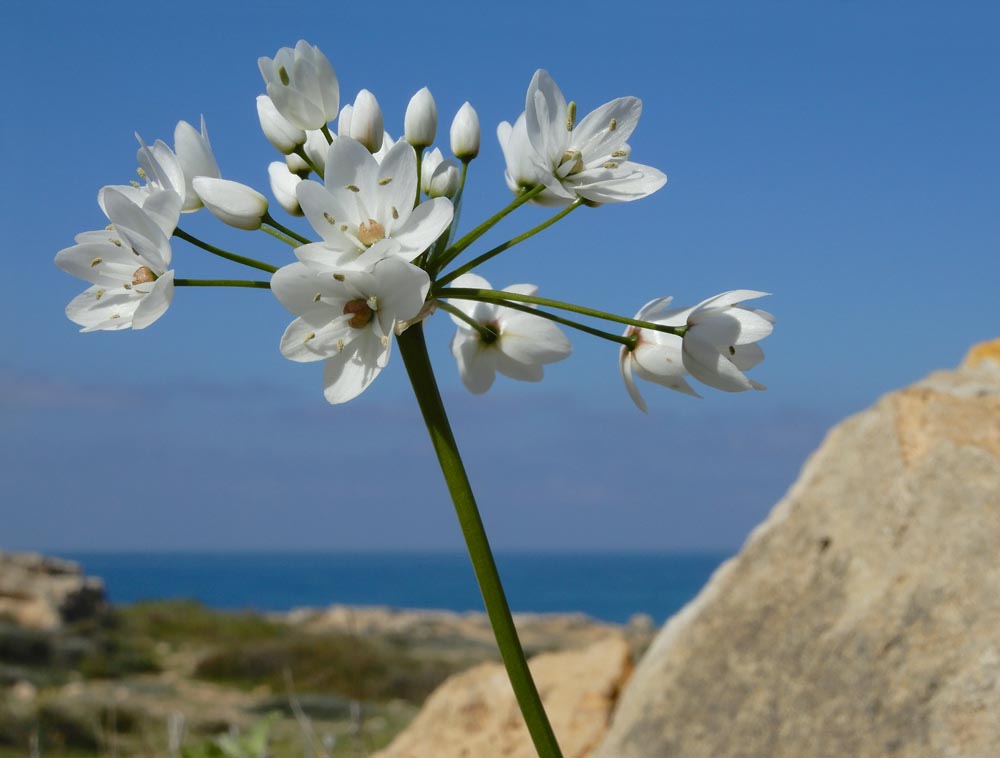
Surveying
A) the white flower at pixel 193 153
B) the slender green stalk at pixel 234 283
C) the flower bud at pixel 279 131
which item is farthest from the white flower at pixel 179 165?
the slender green stalk at pixel 234 283

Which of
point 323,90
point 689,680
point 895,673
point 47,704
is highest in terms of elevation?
point 47,704

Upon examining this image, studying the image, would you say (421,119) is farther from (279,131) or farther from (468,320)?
(468,320)

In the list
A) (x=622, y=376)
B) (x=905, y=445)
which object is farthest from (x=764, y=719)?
(x=622, y=376)

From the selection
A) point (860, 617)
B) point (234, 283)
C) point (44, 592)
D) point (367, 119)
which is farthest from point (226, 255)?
point (44, 592)

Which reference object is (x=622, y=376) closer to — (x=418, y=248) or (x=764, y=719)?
(x=418, y=248)

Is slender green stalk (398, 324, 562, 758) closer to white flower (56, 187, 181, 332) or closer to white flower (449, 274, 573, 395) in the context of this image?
white flower (449, 274, 573, 395)

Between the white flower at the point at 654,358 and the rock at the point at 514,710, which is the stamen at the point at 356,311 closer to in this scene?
the white flower at the point at 654,358

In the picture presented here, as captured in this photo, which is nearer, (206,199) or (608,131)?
(206,199)
